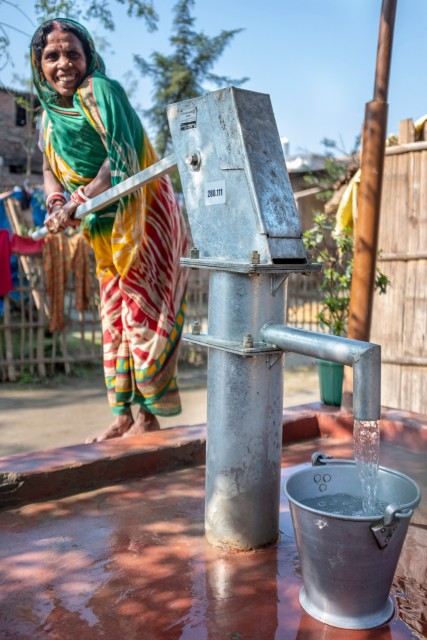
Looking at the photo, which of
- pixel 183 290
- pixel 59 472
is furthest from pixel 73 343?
pixel 59 472

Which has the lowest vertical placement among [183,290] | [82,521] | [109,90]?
[82,521]

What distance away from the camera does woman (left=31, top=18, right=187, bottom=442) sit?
10.4 feet

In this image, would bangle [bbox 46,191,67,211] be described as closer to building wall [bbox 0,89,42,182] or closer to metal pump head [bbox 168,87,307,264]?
metal pump head [bbox 168,87,307,264]

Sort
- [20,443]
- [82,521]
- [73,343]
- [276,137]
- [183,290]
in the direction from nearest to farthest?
[276,137]
[82,521]
[183,290]
[20,443]
[73,343]

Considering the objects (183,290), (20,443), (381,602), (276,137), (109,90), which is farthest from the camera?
(20,443)

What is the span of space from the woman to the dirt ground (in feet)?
6.02

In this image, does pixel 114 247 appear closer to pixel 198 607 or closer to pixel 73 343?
pixel 198 607

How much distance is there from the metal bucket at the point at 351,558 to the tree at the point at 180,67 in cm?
1963

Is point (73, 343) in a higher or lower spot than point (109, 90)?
lower

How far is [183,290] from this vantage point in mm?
3619

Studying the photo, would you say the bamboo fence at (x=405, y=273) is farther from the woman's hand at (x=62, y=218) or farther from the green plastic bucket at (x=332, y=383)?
the woman's hand at (x=62, y=218)

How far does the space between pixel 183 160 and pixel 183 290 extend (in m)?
1.50

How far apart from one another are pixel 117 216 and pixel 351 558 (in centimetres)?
214

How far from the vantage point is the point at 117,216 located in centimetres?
324
